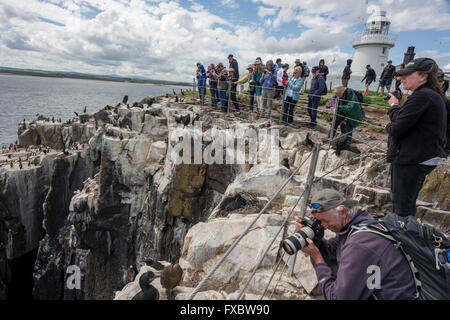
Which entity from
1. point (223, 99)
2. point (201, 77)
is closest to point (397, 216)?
point (223, 99)

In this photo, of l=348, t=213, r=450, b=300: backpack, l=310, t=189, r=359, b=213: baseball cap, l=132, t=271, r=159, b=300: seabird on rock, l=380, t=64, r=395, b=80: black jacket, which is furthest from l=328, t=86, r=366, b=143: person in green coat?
l=380, t=64, r=395, b=80: black jacket

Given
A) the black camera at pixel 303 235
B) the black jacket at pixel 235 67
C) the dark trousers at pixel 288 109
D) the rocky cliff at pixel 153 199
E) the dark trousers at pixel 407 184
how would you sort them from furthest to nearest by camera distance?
the black jacket at pixel 235 67
the dark trousers at pixel 288 109
the rocky cliff at pixel 153 199
the dark trousers at pixel 407 184
the black camera at pixel 303 235

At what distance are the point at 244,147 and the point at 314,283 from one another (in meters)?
6.95

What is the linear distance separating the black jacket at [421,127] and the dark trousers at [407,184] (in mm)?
123

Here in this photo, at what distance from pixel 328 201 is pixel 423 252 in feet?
2.77

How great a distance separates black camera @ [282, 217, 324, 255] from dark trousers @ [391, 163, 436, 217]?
53.7 inches

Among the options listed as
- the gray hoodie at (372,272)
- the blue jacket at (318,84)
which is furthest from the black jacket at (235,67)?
the gray hoodie at (372,272)

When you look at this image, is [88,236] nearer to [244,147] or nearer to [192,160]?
[192,160]

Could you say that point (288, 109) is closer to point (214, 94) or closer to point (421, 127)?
point (214, 94)

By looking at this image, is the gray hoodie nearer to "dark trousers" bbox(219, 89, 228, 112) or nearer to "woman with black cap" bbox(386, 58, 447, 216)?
"woman with black cap" bbox(386, 58, 447, 216)

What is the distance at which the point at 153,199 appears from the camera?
11.9 meters

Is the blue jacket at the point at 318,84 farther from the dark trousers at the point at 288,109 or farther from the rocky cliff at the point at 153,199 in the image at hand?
the rocky cliff at the point at 153,199

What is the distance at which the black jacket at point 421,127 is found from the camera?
282 cm

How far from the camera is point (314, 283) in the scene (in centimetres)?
312
